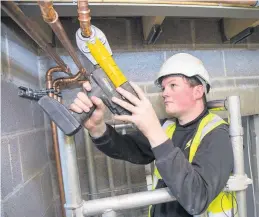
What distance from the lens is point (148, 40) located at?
1506mm

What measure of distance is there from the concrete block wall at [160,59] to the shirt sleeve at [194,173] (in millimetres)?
692

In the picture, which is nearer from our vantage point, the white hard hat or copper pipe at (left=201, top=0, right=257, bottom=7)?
copper pipe at (left=201, top=0, right=257, bottom=7)

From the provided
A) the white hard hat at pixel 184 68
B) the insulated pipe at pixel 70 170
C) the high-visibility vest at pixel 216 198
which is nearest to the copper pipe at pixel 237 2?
the white hard hat at pixel 184 68

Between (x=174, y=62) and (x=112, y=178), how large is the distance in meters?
0.86

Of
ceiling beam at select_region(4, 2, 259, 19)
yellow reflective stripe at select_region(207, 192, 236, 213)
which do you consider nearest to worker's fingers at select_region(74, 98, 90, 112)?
ceiling beam at select_region(4, 2, 259, 19)

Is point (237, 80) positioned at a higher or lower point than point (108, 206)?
higher

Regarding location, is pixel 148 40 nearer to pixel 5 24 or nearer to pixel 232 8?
pixel 232 8

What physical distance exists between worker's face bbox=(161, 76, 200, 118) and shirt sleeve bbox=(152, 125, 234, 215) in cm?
27

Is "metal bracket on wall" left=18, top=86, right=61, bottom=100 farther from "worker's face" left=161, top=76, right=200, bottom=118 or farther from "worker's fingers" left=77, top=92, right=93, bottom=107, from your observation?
"worker's face" left=161, top=76, right=200, bottom=118

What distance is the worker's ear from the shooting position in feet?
3.68

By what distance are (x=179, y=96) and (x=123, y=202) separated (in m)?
0.55

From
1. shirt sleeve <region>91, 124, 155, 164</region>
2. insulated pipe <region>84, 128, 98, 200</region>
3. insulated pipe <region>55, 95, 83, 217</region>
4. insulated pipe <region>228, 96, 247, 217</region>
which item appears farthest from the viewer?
insulated pipe <region>84, 128, 98, 200</region>

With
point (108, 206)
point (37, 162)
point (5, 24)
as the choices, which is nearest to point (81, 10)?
point (5, 24)

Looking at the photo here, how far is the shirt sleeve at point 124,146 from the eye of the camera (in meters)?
1.08
